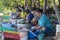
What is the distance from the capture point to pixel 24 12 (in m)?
9.05

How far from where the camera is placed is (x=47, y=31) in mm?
5438

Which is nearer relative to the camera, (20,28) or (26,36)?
(26,36)

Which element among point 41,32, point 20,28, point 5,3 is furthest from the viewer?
point 5,3

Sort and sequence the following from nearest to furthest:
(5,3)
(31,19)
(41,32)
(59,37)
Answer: (59,37), (41,32), (31,19), (5,3)

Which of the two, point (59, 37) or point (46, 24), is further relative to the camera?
point (46, 24)

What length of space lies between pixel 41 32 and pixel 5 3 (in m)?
9.38

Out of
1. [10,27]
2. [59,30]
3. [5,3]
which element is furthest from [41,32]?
[5,3]

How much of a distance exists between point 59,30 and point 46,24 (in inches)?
35.0

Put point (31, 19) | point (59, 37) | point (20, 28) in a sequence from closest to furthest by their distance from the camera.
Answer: point (59, 37), point (20, 28), point (31, 19)

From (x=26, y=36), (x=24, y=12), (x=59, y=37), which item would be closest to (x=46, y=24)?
(x=26, y=36)

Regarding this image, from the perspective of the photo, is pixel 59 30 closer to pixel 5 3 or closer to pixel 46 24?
pixel 46 24

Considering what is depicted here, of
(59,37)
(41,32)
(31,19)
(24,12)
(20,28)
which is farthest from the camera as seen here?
(24,12)

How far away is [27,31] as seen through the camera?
18.1 feet

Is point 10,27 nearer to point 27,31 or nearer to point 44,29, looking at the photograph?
point 27,31
